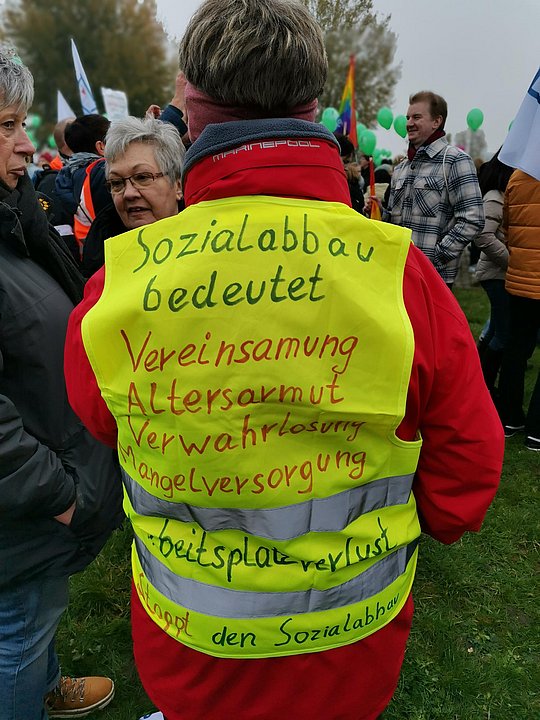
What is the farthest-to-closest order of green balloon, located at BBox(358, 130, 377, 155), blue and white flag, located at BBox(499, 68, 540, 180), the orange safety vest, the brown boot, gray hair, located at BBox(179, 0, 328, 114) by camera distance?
1. green balloon, located at BBox(358, 130, 377, 155)
2. blue and white flag, located at BBox(499, 68, 540, 180)
3. the orange safety vest
4. the brown boot
5. gray hair, located at BBox(179, 0, 328, 114)

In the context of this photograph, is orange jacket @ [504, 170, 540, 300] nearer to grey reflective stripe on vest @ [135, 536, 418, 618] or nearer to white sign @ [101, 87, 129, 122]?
grey reflective stripe on vest @ [135, 536, 418, 618]

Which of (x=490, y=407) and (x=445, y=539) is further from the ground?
(x=490, y=407)

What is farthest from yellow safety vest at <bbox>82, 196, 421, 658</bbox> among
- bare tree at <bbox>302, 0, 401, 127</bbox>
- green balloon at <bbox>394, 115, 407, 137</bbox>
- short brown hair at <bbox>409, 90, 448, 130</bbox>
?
bare tree at <bbox>302, 0, 401, 127</bbox>

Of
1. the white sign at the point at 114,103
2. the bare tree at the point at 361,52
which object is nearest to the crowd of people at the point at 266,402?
the white sign at the point at 114,103

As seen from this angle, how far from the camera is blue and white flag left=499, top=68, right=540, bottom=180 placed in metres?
3.19

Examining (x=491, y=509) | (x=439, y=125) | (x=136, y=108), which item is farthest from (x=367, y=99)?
(x=491, y=509)

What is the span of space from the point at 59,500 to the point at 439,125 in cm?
344

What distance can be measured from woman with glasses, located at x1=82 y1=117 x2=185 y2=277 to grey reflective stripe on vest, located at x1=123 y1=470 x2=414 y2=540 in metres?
1.55

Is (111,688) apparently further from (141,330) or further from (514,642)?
(141,330)

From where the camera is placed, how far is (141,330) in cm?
92

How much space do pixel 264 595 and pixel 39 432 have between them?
0.74 metres

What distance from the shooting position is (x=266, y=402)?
91cm

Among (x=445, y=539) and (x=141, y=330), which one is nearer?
(x=141, y=330)

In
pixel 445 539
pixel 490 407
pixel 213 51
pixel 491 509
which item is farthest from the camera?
pixel 491 509
